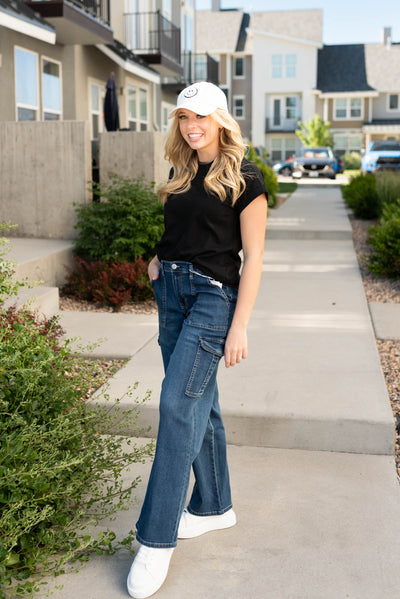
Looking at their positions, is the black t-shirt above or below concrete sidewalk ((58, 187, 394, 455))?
above

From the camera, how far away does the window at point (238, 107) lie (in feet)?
163

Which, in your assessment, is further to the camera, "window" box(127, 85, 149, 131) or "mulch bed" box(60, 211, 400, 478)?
"window" box(127, 85, 149, 131)

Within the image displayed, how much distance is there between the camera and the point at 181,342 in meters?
2.68

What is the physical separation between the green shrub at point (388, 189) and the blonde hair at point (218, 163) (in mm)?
10084

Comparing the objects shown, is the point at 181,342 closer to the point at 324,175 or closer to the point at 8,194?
the point at 8,194

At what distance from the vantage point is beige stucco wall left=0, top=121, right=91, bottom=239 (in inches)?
342

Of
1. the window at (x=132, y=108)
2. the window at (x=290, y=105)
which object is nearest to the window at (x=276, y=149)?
the window at (x=290, y=105)

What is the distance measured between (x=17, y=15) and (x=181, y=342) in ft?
31.7

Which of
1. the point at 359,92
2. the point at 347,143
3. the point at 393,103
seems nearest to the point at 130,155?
the point at 359,92

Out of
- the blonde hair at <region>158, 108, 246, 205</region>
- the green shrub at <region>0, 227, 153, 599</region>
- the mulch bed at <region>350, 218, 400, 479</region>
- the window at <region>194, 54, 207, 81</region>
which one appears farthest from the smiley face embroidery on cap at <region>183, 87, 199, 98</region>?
the window at <region>194, 54, 207, 81</region>

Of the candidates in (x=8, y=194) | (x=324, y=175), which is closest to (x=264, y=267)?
(x=8, y=194)

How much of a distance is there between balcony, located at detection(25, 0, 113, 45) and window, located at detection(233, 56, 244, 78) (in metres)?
35.6

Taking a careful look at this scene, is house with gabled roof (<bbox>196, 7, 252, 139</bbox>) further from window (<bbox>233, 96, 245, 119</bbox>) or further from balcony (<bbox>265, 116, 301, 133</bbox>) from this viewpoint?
balcony (<bbox>265, 116, 301, 133</bbox>)

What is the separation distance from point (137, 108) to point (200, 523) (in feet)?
59.8
